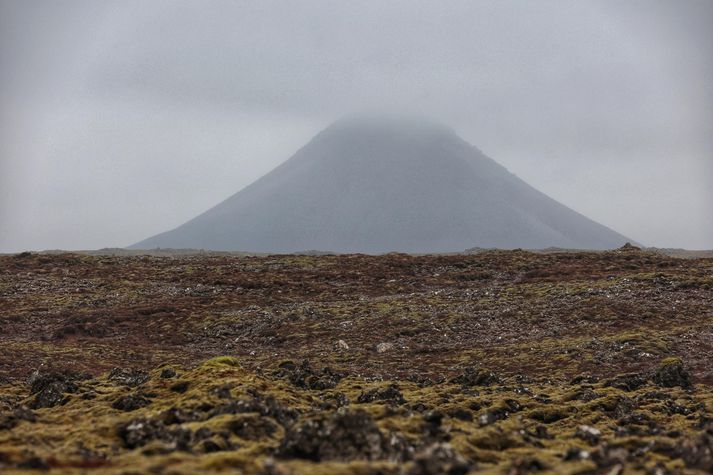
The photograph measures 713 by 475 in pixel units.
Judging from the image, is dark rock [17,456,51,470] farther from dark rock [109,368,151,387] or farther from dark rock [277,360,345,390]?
dark rock [277,360,345,390]

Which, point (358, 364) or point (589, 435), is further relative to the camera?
point (358, 364)

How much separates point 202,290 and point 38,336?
16.1m

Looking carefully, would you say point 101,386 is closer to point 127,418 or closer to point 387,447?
point 127,418

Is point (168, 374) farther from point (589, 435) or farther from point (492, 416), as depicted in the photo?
point (589, 435)

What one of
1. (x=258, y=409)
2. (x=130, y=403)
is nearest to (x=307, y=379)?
(x=130, y=403)

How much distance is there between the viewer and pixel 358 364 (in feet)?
115

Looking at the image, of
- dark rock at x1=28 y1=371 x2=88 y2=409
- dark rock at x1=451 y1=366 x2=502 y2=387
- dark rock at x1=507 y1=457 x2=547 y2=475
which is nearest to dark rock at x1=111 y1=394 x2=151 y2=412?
dark rock at x1=28 y1=371 x2=88 y2=409

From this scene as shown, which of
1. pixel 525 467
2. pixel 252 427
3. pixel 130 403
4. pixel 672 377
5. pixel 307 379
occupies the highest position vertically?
pixel 525 467

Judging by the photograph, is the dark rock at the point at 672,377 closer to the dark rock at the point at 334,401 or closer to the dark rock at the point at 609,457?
the dark rock at the point at 334,401

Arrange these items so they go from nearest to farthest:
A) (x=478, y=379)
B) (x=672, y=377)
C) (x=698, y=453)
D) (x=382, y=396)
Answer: (x=698, y=453), (x=382, y=396), (x=672, y=377), (x=478, y=379)

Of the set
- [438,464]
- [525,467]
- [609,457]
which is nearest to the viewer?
[438,464]

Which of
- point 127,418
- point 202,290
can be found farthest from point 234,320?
point 127,418

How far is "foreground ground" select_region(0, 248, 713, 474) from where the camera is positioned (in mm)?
12211

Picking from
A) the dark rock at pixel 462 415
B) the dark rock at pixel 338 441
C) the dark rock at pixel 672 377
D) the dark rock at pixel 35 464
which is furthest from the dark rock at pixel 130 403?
the dark rock at pixel 672 377
